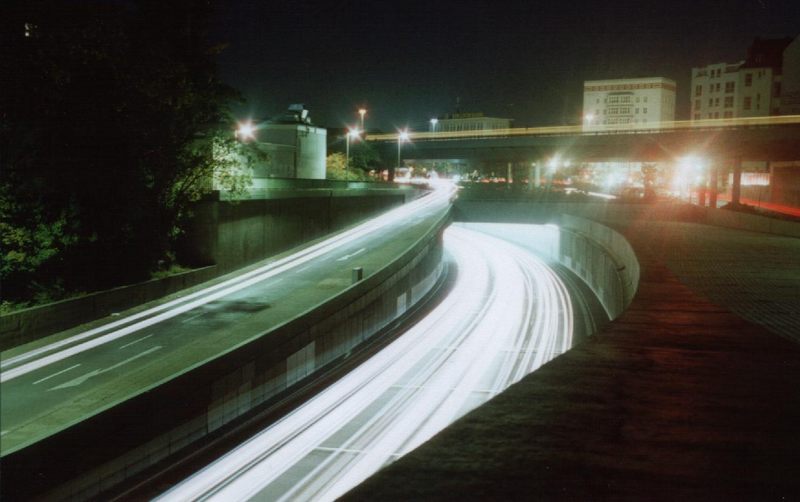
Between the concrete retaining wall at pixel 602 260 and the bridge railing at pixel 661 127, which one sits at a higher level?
the bridge railing at pixel 661 127

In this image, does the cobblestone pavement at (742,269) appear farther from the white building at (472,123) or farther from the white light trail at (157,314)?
the white building at (472,123)

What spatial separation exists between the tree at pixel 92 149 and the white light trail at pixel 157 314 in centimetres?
418

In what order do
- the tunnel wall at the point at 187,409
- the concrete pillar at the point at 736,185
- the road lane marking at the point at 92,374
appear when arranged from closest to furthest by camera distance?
the tunnel wall at the point at 187,409 < the road lane marking at the point at 92,374 < the concrete pillar at the point at 736,185

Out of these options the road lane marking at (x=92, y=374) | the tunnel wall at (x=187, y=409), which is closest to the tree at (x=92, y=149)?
the road lane marking at (x=92, y=374)

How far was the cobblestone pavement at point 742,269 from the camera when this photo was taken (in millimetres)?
13171

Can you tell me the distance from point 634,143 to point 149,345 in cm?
5250

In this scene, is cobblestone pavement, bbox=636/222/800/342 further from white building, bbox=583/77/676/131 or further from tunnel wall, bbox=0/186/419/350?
white building, bbox=583/77/676/131

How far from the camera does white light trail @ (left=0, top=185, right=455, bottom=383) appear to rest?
48.9ft

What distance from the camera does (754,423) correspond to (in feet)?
21.0

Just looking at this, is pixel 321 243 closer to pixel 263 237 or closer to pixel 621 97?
pixel 263 237

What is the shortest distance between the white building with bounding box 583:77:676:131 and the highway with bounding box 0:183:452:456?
15477 cm

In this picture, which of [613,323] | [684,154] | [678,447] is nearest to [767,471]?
[678,447]

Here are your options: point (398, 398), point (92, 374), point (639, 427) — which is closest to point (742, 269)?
point (398, 398)

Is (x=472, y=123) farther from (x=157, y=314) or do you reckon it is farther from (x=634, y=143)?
(x=157, y=314)
